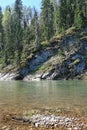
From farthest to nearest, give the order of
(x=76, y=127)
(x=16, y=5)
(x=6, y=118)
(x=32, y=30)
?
(x=16, y=5) → (x=32, y=30) → (x=6, y=118) → (x=76, y=127)

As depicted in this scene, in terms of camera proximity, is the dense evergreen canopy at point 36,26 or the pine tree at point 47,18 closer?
the dense evergreen canopy at point 36,26

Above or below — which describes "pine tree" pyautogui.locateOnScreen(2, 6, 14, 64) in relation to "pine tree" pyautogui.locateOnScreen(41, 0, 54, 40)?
below

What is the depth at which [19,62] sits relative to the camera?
335 ft

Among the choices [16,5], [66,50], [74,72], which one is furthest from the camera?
[16,5]

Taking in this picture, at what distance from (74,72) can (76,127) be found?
7247 cm

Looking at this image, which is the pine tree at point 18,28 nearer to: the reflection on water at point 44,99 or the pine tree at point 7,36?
the pine tree at point 7,36

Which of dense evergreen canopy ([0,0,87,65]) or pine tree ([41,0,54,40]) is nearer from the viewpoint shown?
dense evergreen canopy ([0,0,87,65])

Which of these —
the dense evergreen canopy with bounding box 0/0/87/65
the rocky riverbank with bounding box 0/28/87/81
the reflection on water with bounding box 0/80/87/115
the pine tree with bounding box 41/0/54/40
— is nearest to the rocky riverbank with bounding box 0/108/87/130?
the reflection on water with bounding box 0/80/87/115

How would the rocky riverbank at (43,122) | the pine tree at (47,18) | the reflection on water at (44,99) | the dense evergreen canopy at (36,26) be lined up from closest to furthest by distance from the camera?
the rocky riverbank at (43,122), the reflection on water at (44,99), the dense evergreen canopy at (36,26), the pine tree at (47,18)

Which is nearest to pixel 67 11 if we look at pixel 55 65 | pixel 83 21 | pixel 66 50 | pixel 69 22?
pixel 69 22

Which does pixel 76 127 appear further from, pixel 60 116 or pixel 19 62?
pixel 19 62

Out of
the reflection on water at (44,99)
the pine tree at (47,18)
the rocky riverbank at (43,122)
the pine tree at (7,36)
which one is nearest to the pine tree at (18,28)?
the pine tree at (7,36)

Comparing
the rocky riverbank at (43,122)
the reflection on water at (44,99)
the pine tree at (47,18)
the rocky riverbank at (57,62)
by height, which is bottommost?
the rocky riverbank at (57,62)

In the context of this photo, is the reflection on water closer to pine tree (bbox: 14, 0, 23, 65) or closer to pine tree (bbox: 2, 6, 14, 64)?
pine tree (bbox: 14, 0, 23, 65)
